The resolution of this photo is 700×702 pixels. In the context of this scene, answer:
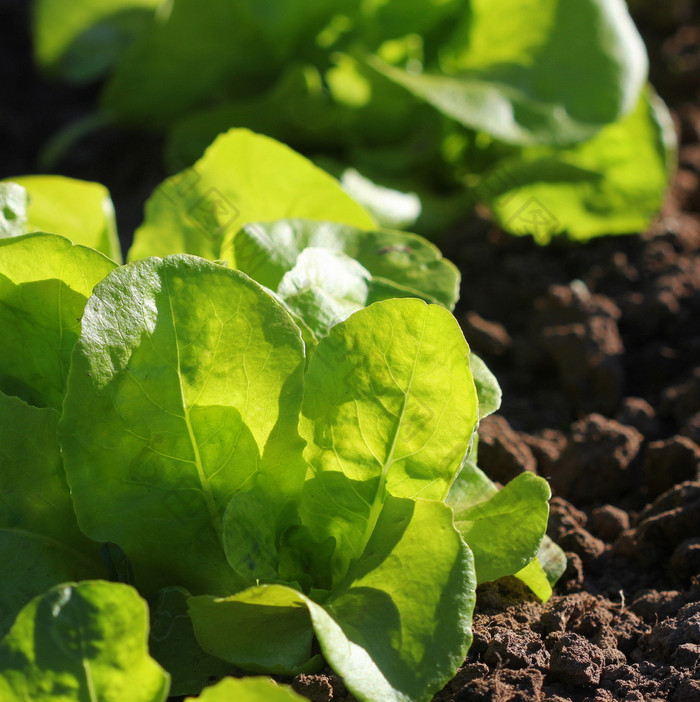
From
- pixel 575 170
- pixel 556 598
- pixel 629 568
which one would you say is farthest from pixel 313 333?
pixel 575 170

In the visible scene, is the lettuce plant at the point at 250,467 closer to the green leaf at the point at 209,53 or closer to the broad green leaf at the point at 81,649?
the broad green leaf at the point at 81,649

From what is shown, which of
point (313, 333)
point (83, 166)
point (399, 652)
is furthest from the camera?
point (83, 166)

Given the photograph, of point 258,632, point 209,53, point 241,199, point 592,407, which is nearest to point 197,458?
point 258,632

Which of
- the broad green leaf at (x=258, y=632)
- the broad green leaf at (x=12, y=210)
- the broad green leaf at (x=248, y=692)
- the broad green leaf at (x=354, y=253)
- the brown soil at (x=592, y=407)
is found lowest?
the brown soil at (x=592, y=407)

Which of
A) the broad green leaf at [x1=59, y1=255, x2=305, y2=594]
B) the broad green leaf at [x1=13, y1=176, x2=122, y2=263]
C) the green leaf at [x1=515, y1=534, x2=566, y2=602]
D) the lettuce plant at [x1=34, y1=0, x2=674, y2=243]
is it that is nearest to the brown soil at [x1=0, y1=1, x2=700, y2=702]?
the green leaf at [x1=515, y1=534, x2=566, y2=602]

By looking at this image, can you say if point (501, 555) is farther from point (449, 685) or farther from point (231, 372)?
point (231, 372)

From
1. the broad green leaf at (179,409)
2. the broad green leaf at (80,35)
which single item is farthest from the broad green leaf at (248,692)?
the broad green leaf at (80,35)

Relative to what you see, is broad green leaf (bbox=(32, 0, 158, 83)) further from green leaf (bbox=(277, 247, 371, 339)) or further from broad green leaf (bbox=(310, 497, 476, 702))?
broad green leaf (bbox=(310, 497, 476, 702))
